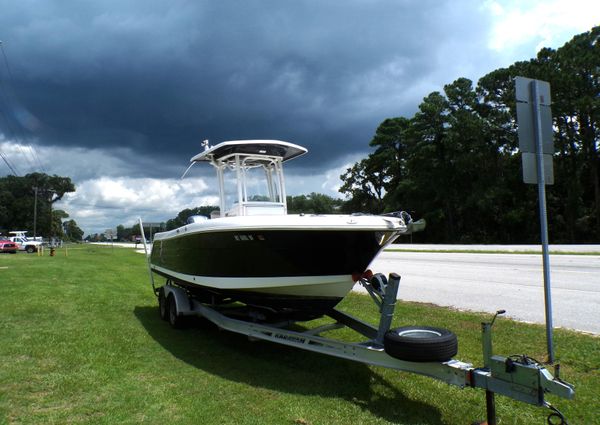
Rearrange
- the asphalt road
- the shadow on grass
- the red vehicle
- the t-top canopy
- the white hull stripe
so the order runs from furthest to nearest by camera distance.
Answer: the red vehicle, the asphalt road, the t-top canopy, the white hull stripe, the shadow on grass

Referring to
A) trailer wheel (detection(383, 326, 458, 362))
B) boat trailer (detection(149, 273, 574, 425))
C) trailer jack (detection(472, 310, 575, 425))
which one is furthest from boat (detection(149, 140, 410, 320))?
trailer jack (detection(472, 310, 575, 425))

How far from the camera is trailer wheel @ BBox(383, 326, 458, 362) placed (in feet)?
13.2

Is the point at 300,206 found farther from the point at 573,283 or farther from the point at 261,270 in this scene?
the point at 573,283

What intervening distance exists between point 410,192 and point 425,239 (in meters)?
5.99

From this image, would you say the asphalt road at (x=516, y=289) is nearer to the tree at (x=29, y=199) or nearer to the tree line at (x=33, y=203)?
the tree line at (x=33, y=203)

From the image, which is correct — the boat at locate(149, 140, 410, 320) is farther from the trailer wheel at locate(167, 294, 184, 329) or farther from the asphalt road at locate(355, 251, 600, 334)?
the asphalt road at locate(355, 251, 600, 334)

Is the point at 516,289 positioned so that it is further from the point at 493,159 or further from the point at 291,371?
the point at 493,159

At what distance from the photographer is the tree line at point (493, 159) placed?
130 ft

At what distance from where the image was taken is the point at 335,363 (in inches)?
224

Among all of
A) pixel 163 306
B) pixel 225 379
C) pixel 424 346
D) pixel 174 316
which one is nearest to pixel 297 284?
pixel 225 379

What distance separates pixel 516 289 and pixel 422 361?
327 inches

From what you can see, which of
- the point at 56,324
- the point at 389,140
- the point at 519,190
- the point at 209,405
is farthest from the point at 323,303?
the point at 389,140

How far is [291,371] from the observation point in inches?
212

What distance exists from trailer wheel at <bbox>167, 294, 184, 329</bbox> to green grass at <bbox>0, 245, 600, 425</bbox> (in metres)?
0.14
